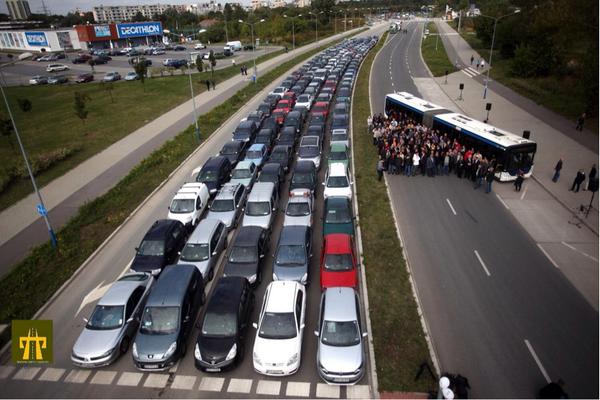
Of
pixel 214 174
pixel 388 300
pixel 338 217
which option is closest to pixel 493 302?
pixel 388 300

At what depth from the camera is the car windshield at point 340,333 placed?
36.0ft

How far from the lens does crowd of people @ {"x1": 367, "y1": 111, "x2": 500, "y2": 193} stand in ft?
68.0

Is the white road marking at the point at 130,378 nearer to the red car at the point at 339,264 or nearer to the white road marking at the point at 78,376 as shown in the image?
the white road marking at the point at 78,376

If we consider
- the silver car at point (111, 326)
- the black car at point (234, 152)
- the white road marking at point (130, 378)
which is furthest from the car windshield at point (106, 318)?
the black car at point (234, 152)

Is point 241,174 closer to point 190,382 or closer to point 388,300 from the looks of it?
point 388,300

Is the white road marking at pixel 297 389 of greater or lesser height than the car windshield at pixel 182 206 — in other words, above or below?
below

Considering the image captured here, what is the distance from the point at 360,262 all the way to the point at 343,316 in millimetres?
4185

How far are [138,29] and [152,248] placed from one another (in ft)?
350

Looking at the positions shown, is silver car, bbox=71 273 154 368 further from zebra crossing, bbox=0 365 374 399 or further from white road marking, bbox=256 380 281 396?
white road marking, bbox=256 380 281 396

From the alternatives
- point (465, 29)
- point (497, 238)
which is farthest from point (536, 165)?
point (465, 29)

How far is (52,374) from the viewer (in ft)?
37.6

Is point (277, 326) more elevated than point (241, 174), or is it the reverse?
point (241, 174)

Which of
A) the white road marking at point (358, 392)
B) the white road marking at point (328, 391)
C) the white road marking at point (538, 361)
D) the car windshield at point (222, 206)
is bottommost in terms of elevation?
the white road marking at point (328, 391)

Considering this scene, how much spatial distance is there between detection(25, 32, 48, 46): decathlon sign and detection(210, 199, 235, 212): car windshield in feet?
354
